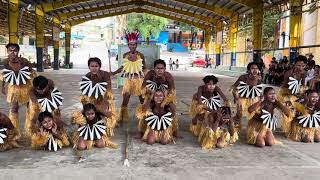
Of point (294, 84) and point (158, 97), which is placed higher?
point (294, 84)

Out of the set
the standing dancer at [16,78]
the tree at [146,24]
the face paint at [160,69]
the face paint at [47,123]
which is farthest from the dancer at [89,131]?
the tree at [146,24]

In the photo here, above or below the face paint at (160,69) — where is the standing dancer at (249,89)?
below

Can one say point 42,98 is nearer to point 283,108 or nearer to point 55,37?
point 283,108

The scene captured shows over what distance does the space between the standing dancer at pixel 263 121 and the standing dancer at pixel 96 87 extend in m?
1.80

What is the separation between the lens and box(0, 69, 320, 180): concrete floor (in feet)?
12.3

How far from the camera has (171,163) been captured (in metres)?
4.14

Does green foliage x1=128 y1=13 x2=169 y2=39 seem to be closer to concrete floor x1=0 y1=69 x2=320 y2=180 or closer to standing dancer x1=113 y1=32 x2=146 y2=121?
standing dancer x1=113 y1=32 x2=146 y2=121

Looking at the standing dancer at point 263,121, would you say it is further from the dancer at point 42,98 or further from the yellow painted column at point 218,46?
the yellow painted column at point 218,46

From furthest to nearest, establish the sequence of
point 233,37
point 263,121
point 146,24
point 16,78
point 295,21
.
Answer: point 146,24 < point 233,37 < point 295,21 < point 16,78 < point 263,121

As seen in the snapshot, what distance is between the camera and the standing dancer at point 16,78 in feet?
17.3

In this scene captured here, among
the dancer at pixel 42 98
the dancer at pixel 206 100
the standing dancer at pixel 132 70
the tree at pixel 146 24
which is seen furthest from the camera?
the tree at pixel 146 24

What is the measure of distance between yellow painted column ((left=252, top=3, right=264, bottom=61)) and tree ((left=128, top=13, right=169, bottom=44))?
22251mm

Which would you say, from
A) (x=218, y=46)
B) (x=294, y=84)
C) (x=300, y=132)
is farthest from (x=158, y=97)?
(x=218, y=46)

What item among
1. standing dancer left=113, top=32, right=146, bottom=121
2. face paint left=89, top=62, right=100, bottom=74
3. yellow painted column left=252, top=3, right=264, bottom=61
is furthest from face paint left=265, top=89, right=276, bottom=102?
yellow painted column left=252, top=3, right=264, bottom=61
